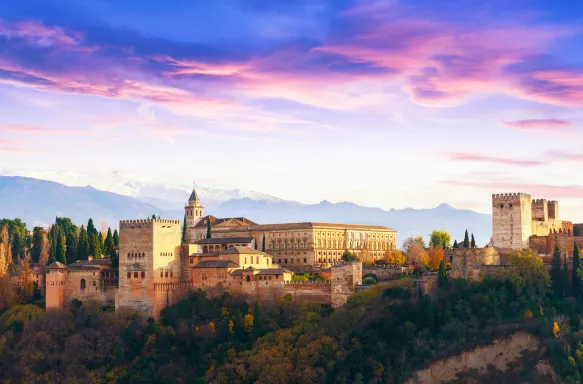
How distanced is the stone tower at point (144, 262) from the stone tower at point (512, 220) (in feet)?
74.6

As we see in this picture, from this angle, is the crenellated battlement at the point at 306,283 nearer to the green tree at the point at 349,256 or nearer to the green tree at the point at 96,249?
the green tree at the point at 349,256

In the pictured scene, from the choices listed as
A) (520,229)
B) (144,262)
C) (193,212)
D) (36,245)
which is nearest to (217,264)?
(144,262)

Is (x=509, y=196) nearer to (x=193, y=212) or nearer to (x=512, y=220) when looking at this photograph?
(x=512, y=220)

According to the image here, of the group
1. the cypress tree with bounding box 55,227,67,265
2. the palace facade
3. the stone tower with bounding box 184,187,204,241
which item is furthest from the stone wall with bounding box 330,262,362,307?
the stone tower with bounding box 184,187,204,241

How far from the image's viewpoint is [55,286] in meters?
69.2

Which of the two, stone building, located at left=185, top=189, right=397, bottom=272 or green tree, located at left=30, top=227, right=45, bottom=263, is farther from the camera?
green tree, located at left=30, top=227, right=45, bottom=263

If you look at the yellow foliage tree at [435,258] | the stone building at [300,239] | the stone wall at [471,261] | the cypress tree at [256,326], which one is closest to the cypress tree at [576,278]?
the stone wall at [471,261]

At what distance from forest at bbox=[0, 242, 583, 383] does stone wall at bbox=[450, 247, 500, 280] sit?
1.70 meters

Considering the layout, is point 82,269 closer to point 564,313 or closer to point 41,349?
point 41,349

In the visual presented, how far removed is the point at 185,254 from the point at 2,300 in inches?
558

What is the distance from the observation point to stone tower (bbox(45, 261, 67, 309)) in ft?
226

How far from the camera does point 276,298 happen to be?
215 ft

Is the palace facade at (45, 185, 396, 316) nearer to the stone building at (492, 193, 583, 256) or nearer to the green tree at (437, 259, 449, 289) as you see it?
the green tree at (437, 259, 449, 289)

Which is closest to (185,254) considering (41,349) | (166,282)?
(166,282)
